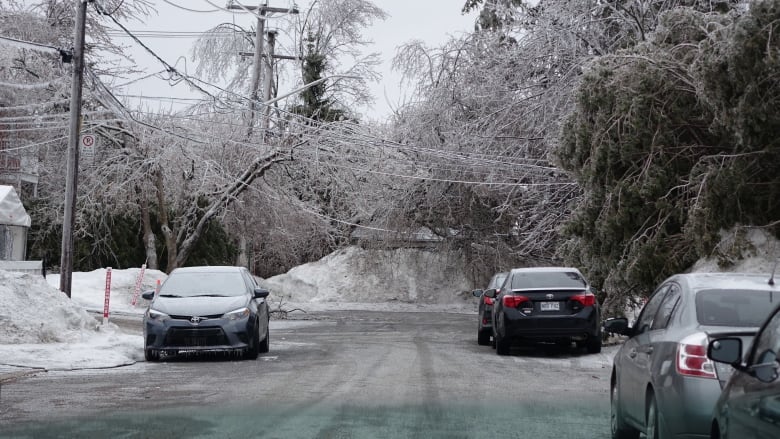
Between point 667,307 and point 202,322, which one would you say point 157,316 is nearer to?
point 202,322

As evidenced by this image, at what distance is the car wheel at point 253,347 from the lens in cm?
1817

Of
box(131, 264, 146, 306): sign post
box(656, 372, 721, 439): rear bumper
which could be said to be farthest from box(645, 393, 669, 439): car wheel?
box(131, 264, 146, 306): sign post

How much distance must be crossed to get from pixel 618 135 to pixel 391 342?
22.2 ft

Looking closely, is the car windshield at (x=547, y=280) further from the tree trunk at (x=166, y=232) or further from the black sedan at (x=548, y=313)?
the tree trunk at (x=166, y=232)

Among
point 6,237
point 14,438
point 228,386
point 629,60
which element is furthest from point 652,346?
point 6,237

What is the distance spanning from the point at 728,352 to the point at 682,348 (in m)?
1.32

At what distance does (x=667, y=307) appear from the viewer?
332 inches

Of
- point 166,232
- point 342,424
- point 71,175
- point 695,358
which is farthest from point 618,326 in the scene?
point 166,232

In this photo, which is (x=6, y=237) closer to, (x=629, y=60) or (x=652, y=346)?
(x=629, y=60)

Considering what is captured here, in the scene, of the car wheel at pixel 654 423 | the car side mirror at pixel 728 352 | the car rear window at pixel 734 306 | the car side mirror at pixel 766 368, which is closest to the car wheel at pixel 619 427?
the car wheel at pixel 654 423

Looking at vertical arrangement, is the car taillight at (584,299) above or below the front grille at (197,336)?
above

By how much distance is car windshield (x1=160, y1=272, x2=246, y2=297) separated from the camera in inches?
750

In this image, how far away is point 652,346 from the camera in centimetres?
803

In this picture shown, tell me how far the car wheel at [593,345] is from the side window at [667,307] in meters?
11.5
